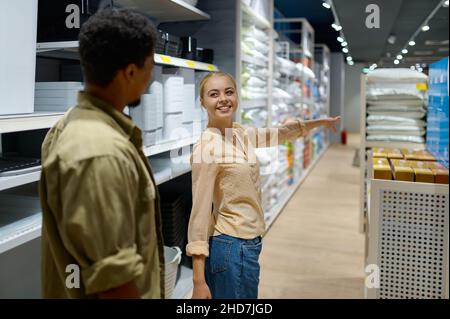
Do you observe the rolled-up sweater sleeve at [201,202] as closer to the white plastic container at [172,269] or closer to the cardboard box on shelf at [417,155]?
the white plastic container at [172,269]

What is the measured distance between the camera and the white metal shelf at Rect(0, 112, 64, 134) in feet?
4.63

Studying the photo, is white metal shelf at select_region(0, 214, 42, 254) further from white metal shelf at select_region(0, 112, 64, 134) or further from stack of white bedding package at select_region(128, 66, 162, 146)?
stack of white bedding package at select_region(128, 66, 162, 146)

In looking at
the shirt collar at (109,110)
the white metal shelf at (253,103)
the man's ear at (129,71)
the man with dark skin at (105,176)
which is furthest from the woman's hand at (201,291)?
the white metal shelf at (253,103)

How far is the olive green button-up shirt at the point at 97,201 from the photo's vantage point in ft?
2.70

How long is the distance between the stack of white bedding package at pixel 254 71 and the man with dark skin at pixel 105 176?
2.12ft

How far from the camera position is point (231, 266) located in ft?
3.64

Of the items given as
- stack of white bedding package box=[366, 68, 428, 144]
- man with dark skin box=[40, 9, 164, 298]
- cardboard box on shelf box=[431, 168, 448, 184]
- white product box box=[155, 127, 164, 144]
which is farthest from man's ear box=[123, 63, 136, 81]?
stack of white bedding package box=[366, 68, 428, 144]

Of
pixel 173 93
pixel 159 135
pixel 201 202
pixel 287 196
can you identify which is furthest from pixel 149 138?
pixel 287 196

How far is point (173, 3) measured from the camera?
68.2 inches

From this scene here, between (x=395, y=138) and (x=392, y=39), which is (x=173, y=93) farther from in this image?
(x=395, y=138)

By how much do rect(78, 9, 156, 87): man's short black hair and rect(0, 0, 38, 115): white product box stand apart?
734 millimetres
